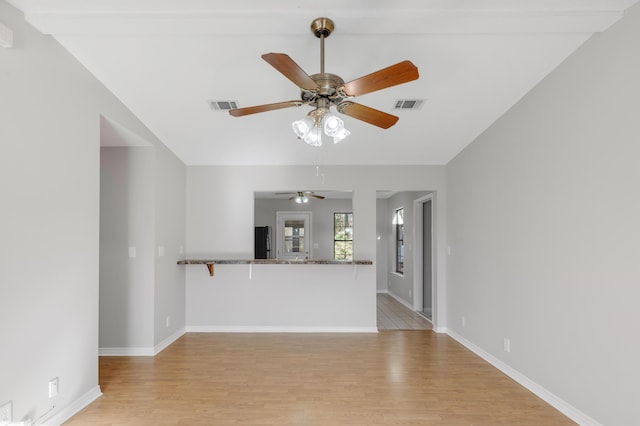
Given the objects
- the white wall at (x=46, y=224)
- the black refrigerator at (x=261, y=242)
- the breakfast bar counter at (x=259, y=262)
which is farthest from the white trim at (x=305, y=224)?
the white wall at (x=46, y=224)

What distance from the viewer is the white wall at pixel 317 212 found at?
327 inches

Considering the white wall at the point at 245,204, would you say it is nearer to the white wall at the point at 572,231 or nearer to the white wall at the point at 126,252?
the white wall at the point at 126,252

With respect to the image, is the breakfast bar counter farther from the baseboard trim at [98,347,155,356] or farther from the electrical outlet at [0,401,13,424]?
the electrical outlet at [0,401,13,424]

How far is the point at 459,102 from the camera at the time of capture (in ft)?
10.8

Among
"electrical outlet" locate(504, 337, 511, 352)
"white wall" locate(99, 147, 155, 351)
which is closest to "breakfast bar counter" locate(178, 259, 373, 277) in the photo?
"white wall" locate(99, 147, 155, 351)

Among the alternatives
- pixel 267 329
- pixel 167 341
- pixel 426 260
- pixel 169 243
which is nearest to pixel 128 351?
pixel 167 341

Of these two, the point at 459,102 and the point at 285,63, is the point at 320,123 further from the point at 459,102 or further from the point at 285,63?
the point at 459,102

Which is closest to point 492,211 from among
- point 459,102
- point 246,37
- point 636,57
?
point 459,102

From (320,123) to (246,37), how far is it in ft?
2.87

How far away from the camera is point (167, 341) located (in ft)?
13.9

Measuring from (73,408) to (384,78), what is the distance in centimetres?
317

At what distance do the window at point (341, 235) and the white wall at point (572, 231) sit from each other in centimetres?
464

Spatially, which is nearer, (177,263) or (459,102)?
(459,102)

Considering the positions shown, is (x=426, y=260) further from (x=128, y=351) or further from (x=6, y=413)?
(x=6, y=413)
